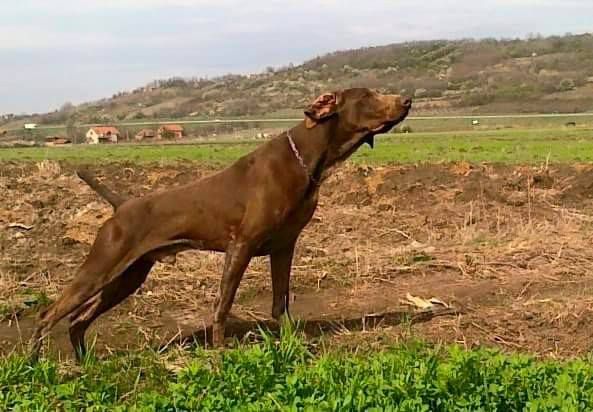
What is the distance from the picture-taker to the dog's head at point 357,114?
8156 millimetres

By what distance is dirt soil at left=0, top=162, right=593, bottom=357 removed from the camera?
344 inches

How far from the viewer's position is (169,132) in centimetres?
5491

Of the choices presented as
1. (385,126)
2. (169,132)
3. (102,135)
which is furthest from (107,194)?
(102,135)

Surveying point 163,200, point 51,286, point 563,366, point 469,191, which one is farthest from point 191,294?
point 469,191

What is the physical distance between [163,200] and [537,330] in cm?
354

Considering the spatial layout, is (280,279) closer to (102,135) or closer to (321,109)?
(321,109)

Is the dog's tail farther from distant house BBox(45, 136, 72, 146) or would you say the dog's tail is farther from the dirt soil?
distant house BBox(45, 136, 72, 146)

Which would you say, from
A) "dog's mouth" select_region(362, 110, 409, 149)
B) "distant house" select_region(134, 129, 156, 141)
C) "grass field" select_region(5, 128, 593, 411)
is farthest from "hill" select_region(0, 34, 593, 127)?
"dog's mouth" select_region(362, 110, 409, 149)

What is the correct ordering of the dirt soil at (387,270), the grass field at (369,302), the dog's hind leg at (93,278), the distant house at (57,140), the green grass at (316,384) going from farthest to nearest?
the distant house at (57,140) < the dirt soil at (387,270) < the dog's hind leg at (93,278) < the grass field at (369,302) < the green grass at (316,384)

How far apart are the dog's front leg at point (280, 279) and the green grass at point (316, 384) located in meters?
1.49

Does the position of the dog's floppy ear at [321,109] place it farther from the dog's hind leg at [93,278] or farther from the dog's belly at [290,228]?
the dog's hind leg at [93,278]

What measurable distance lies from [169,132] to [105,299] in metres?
47.1

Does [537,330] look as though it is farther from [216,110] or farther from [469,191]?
[216,110]

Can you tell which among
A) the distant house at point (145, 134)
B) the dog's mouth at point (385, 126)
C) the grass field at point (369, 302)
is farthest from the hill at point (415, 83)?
the dog's mouth at point (385, 126)
